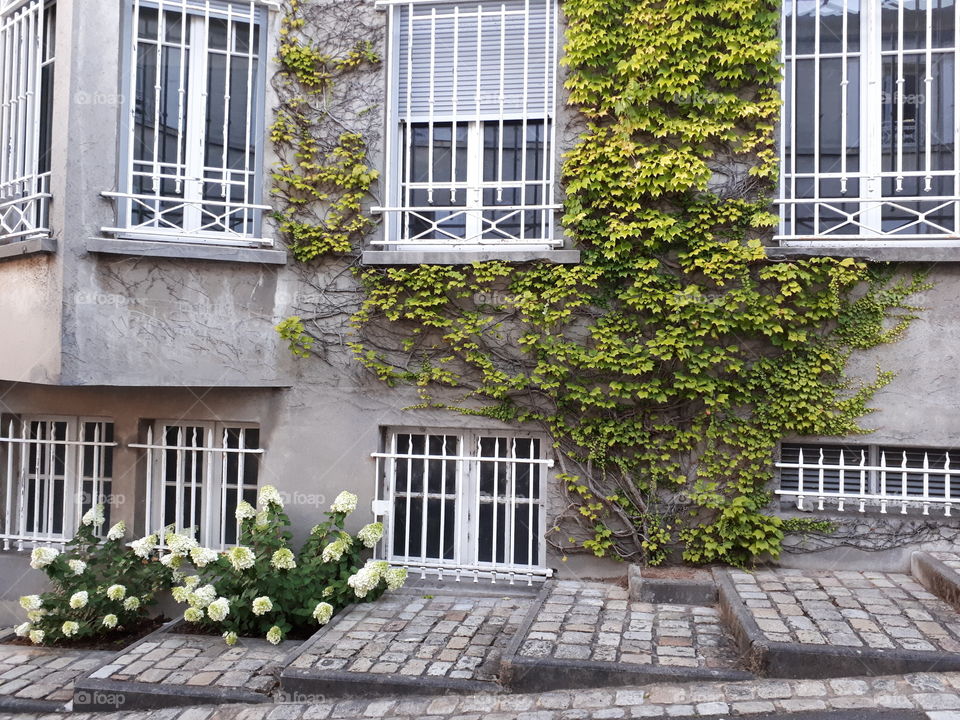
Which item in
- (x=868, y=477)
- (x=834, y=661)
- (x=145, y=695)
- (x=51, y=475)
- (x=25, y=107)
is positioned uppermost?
(x=25, y=107)

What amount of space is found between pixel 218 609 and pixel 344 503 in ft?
4.21

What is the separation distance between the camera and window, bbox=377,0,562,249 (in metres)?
7.07

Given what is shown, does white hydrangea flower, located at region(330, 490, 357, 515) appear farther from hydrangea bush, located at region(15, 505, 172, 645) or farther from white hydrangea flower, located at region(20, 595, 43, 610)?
white hydrangea flower, located at region(20, 595, 43, 610)

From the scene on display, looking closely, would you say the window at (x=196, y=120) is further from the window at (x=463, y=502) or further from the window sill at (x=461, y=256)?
the window at (x=463, y=502)

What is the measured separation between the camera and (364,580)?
20.3 ft

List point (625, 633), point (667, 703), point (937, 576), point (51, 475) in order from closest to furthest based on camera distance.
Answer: point (667, 703) → point (625, 633) → point (937, 576) → point (51, 475)

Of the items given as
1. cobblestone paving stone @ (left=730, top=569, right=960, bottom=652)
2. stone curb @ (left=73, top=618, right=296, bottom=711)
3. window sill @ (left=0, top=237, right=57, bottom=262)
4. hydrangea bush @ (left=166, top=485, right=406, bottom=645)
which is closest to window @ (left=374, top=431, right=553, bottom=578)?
hydrangea bush @ (left=166, top=485, right=406, bottom=645)

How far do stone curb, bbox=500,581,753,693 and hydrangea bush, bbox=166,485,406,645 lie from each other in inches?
67.7

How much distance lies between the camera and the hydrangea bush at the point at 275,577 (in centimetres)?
607

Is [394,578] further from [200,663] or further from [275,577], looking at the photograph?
[200,663]

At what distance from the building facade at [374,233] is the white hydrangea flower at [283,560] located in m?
0.95

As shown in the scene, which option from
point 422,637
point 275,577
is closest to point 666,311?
point 422,637

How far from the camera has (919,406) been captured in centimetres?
639

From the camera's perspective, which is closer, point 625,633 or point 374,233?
point 625,633
